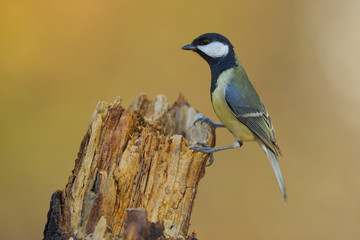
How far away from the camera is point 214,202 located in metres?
3.60

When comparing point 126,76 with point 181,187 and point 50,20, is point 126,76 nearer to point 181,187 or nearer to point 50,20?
point 50,20

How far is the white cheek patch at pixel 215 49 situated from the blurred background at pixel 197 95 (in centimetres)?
128

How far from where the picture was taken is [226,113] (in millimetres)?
2428

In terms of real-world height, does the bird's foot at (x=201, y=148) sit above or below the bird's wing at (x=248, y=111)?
below

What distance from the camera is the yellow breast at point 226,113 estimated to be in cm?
242

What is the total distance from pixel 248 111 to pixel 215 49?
18.5 inches

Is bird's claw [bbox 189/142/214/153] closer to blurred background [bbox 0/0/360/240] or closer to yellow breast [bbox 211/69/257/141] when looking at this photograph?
yellow breast [bbox 211/69/257/141]

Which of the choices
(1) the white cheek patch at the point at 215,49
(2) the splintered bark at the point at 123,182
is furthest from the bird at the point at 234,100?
(2) the splintered bark at the point at 123,182

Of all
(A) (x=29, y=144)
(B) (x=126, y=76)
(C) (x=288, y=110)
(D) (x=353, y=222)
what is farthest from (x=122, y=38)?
(D) (x=353, y=222)

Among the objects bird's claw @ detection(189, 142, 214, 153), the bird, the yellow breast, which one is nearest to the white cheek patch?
the bird

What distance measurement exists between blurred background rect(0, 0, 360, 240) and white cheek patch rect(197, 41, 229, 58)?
128 cm

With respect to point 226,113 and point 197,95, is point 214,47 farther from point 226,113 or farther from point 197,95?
point 197,95

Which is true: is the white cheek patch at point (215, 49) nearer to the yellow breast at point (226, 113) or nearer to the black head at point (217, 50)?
the black head at point (217, 50)

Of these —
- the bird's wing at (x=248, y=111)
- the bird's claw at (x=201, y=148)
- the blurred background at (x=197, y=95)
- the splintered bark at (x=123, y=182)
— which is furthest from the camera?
the blurred background at (x=197, y=95)
